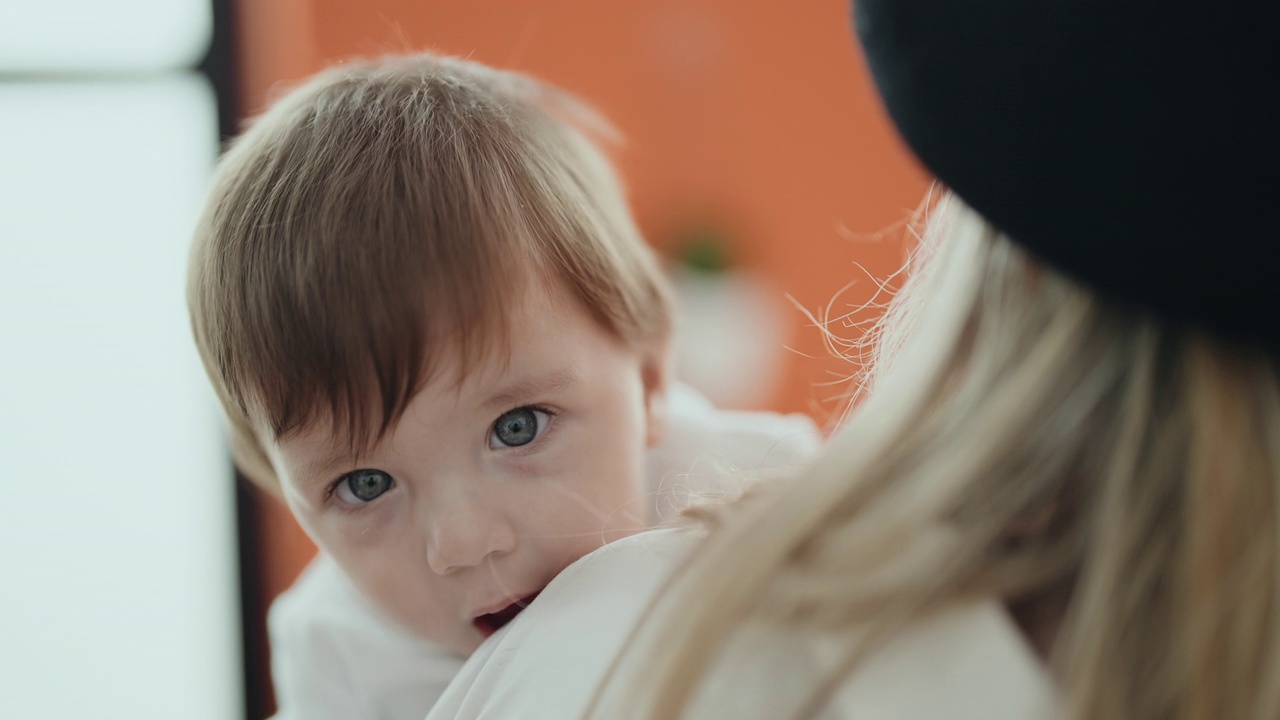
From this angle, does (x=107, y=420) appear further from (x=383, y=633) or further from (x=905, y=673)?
(x=905, y=673)

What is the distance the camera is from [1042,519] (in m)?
0.45

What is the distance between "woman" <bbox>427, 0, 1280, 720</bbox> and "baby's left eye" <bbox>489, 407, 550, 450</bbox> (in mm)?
268

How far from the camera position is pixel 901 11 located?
0.42m

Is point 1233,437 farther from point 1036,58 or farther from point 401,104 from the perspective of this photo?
point 401,104

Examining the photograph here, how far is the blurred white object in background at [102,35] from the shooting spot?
1416 millimetres

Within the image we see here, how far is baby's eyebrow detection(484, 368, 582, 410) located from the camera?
0.71 m

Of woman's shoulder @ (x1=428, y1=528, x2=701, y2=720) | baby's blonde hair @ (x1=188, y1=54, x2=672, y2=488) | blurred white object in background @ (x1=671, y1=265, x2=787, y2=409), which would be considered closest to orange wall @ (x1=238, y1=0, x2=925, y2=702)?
blurred white object in background @ (x1=671, y1=265, x2=787, y2=409)

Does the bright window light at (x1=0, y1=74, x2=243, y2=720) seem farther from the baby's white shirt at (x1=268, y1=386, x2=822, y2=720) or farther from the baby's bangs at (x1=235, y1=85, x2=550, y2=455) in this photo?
the baby's bangs at (x1=235, y1=85, x2=550, y2=455)

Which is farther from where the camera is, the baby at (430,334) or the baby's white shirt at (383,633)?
the baby's white shirt at (383,633)

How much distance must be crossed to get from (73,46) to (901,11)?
1.37 meters

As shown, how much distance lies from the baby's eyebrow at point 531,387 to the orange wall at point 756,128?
1.35 meters

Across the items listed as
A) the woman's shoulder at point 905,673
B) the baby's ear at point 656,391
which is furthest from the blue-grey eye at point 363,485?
the woman's shoulder at point 905,673

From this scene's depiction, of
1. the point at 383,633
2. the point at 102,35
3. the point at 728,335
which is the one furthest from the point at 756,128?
the point at 383,633

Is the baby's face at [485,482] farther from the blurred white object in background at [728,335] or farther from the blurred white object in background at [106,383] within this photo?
the blurred white object in background at [728,335]
